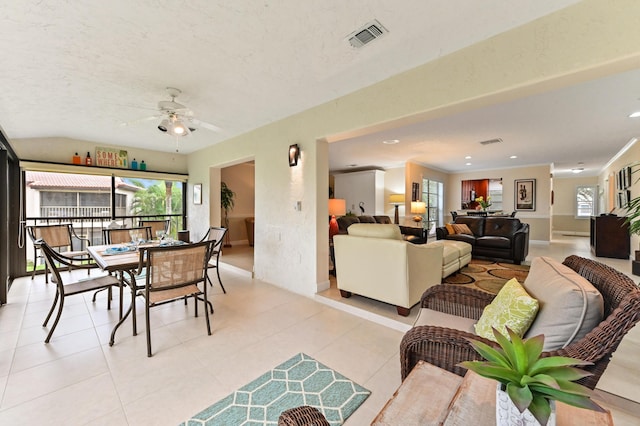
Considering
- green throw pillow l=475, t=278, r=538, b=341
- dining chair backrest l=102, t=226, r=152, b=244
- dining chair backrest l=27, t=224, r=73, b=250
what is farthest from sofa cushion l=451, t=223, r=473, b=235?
dining chair backrest l=27, t=224, r=73, b=250

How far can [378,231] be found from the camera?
3027mm

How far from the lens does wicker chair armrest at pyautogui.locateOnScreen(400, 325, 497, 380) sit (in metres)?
1.27

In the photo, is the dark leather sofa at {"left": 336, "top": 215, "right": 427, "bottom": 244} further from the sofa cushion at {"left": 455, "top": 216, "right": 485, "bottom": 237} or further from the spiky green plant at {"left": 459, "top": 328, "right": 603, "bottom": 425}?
the spiky green plant at {"left": 459, "top": 328, "right": 603, "bottom": 425}

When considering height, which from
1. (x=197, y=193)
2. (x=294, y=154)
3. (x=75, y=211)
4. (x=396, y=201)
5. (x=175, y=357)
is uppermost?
(x=294, y=154)

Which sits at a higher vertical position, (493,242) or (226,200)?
(226,200)

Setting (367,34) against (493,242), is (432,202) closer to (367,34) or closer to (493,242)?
(493,242)

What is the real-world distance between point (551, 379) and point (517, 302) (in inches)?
36.6

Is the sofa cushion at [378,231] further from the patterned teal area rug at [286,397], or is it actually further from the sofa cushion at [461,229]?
the sofa cushion at [461,229]

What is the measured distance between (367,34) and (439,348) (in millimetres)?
2231

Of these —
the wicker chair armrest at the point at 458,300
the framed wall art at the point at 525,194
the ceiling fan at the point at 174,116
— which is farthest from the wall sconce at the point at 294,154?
the framed wall art at the point at 525,194

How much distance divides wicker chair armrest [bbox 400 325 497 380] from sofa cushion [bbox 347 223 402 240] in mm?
1602

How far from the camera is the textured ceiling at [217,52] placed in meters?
1.80

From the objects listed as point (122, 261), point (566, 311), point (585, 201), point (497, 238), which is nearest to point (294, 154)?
point (122, 261)

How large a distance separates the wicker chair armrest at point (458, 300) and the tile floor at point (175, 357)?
0.60m
